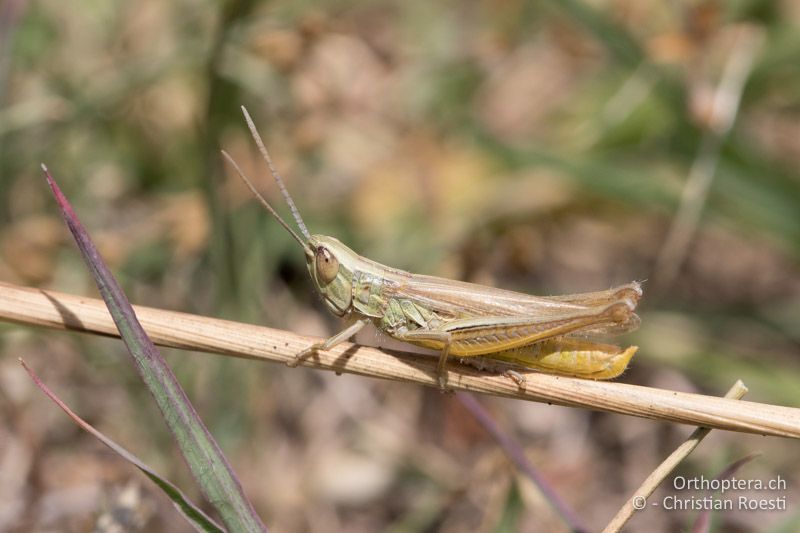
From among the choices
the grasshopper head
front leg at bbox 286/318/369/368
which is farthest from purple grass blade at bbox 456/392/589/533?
the grasshopper head

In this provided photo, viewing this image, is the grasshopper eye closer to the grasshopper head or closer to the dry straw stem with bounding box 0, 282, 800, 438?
the grasshopper head

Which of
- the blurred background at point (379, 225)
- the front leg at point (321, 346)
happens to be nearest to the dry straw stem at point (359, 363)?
the front leg at point (321, 346)

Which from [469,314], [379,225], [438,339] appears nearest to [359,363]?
[438,339]

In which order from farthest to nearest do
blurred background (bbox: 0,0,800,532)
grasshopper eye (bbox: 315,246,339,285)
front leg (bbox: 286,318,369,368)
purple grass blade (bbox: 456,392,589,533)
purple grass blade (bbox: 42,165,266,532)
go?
blurred background (bbox: 0,0,800,532) < grasshopper eye (bbox: 315,246,339,285) < purple grass blade (bbox: 456,392,589,533) < front leg (bbox: 286,318,369,368) < purple grass blade (bbox: 42,165,266,532)

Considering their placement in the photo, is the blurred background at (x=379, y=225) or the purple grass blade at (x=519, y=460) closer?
the purple grass blade at (x=519, y=460)

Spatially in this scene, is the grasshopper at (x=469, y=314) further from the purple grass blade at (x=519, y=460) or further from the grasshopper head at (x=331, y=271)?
the purple grass blade at (x=519, y=460)

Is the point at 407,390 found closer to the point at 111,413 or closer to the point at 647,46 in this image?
the point at 111,413
